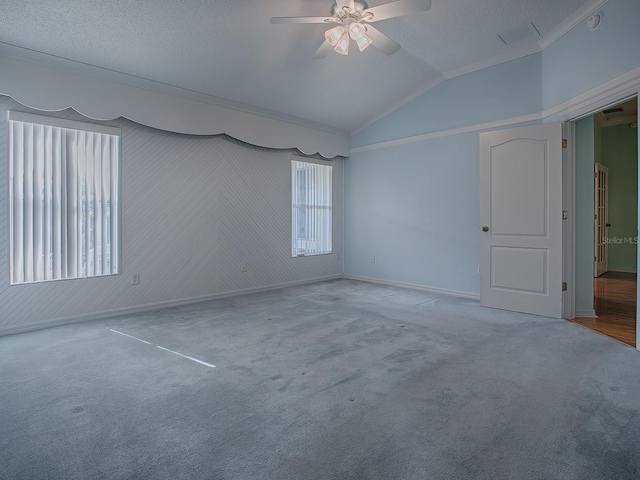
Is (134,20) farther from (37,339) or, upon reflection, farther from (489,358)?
(489,358)

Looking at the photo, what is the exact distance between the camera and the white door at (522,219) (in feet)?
13.2

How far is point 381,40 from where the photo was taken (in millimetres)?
3379

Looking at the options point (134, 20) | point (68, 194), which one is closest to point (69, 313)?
point (68, 194)

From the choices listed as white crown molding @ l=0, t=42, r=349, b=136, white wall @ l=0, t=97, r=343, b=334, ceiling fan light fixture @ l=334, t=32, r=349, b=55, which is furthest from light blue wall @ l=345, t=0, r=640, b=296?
ceiling fan light fixture @ l=334, t=32, r=349, b=55

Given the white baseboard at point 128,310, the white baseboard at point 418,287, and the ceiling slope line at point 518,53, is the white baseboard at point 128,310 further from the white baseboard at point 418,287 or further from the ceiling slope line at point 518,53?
the ceiling slope line at point 518,53

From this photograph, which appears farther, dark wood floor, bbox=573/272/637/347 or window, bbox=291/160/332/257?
window, bbox=291/160/332/257

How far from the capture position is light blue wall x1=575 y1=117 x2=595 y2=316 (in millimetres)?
4062

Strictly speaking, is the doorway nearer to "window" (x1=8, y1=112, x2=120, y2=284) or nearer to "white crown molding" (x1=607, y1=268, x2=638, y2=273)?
"white crown molding" (x1=607, y1=268, x2=638, y2=273)

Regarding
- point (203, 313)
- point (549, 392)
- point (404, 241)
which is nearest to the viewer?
point (549, 392)

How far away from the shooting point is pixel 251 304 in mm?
4762

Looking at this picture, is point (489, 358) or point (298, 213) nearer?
point (489, 358)

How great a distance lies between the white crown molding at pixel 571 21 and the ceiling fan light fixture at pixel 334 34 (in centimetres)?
237

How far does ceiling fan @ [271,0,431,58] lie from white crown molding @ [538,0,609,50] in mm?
1757

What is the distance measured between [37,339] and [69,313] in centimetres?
55
